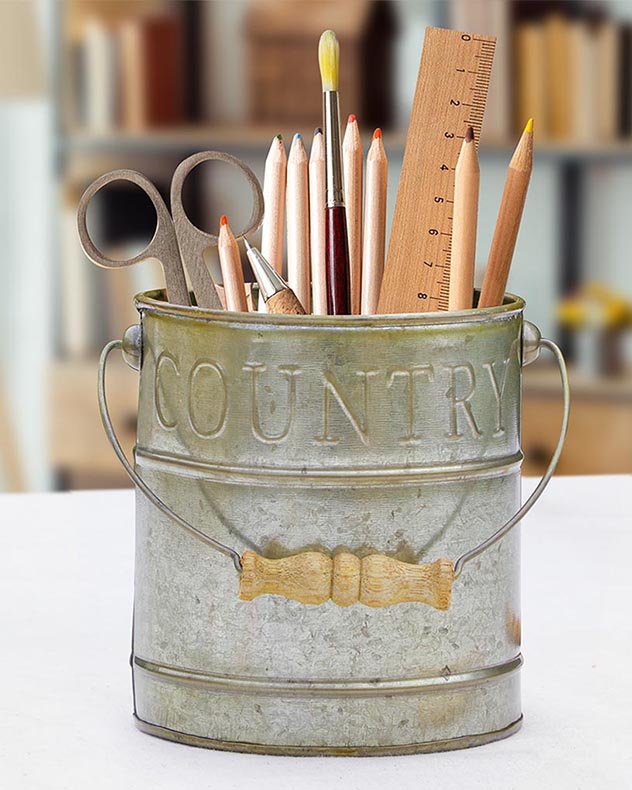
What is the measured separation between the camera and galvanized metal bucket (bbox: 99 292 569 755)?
448mm

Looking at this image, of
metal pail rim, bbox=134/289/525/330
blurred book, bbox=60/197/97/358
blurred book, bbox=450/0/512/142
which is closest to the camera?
metal pail rim, bbox=134/289/525/330

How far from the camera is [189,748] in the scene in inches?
18.7

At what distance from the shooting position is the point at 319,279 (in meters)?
0.51

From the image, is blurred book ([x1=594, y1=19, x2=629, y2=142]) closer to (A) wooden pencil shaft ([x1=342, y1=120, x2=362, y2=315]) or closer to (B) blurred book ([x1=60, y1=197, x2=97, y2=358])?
(B) blurred book ([x1=60, y1=197, x2=97, y2=358])

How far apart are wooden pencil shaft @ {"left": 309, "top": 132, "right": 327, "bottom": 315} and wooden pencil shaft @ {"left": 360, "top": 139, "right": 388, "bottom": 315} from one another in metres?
0.02

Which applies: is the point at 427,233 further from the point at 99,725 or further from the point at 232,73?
the point at 232,73

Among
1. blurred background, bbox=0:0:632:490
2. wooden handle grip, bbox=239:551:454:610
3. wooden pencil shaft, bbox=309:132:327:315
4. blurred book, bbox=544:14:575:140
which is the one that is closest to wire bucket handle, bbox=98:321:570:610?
wooden handle grip, bbox=239:551:454:610

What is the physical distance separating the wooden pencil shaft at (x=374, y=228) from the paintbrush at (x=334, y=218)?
1 cm

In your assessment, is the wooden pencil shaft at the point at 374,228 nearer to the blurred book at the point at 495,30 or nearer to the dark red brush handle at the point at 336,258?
the dark red brush handle at the point at 336,258

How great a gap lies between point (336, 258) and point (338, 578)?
0.39 feet

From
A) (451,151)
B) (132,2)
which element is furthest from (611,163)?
(451,151)

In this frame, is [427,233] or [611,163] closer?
[427,233]

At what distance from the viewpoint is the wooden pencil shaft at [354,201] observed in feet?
1.65

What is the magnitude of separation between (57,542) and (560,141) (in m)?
1.44
